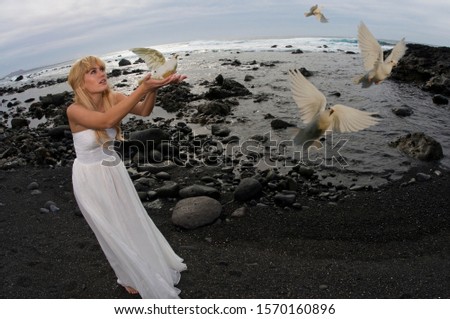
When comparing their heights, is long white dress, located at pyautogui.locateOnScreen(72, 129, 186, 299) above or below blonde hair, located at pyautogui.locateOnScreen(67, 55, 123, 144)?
below

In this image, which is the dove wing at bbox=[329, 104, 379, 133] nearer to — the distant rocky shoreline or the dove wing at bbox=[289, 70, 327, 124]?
the dove wing at bbox=[289, 70, 327, 124]

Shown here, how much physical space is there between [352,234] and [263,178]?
251 cm

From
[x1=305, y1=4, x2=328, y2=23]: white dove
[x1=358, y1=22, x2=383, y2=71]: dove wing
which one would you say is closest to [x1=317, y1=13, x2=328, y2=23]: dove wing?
[x1=305, y1=4, x2=328, y2=23]: white dove

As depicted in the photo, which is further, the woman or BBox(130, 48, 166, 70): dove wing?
the woman

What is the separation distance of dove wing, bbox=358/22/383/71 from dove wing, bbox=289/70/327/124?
0.53m

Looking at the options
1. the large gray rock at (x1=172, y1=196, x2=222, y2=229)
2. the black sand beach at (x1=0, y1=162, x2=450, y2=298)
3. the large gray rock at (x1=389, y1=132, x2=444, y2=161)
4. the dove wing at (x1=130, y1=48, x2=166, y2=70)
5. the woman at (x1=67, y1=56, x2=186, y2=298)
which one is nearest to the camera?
the dove wing at (x1=130, y1=48, x2=166, y2=70)

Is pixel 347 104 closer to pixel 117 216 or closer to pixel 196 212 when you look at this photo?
pixel 196 212

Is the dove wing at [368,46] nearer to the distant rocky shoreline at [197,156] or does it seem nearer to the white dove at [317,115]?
the white dove at [317,115]

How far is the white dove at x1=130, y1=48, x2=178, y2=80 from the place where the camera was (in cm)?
327

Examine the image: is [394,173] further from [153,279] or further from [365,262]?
[153,279]

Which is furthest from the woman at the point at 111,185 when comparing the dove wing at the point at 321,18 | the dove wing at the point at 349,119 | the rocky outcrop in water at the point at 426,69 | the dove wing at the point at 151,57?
the rocky outcrop in water at the point at 426,69

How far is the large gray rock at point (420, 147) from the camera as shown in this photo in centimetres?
950

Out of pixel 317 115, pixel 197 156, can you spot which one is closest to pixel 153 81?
Answer: pixel 317 115

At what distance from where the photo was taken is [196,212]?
6750 millimetres
